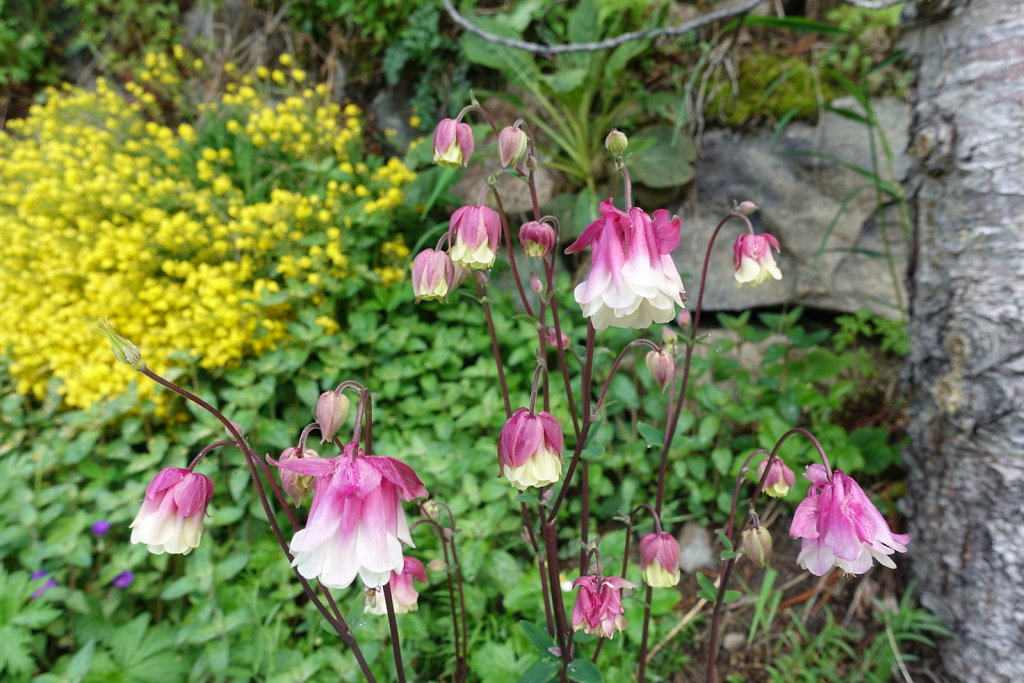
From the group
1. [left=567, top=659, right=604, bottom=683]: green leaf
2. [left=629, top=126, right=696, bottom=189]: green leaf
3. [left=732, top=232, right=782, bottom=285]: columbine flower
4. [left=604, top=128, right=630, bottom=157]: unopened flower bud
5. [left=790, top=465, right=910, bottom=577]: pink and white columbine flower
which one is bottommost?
[left=567, top=659, right=604, bottom=683]: green leaf

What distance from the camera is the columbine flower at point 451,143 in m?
1.07

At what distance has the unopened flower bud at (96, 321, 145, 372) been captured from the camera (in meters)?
0.72

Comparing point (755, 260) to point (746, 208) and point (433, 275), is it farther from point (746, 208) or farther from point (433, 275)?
point (433, 275)

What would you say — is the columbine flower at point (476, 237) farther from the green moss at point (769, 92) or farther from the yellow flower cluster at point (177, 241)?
the green moss at point (769, 92)

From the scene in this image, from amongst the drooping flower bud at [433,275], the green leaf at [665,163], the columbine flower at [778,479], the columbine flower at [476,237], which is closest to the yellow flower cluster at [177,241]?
the green leaf at [665,163]

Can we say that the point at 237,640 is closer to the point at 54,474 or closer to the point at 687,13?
the point at 54,474

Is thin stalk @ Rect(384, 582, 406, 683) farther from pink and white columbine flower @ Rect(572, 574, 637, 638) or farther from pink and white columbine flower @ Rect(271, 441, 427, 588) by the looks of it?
pink and white columbine flower @ Rect(572, 574, 637, 638)

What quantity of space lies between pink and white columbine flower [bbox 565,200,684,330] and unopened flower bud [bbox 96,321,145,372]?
578 mm

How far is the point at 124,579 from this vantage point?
6.02ft

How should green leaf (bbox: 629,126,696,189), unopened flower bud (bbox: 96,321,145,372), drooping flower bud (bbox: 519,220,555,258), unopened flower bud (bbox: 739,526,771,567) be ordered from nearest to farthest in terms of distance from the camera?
1. unopened flower bud (bbox: 96,321,145,372)
2. drooping flower bud (bbox: 519,220,555,258)
3. unopened flower bud (bbox: 739,526,771,567)
4. green leaf (bbox: 629,126,696,189)

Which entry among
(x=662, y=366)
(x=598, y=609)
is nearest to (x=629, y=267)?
(x=662, y=366)

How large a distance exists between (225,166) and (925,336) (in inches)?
145

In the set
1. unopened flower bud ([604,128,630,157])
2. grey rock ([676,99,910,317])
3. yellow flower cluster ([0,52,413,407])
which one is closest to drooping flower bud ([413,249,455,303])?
unopened flower bud ([604,128,630,157])

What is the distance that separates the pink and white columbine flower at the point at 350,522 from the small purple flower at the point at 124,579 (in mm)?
1489
